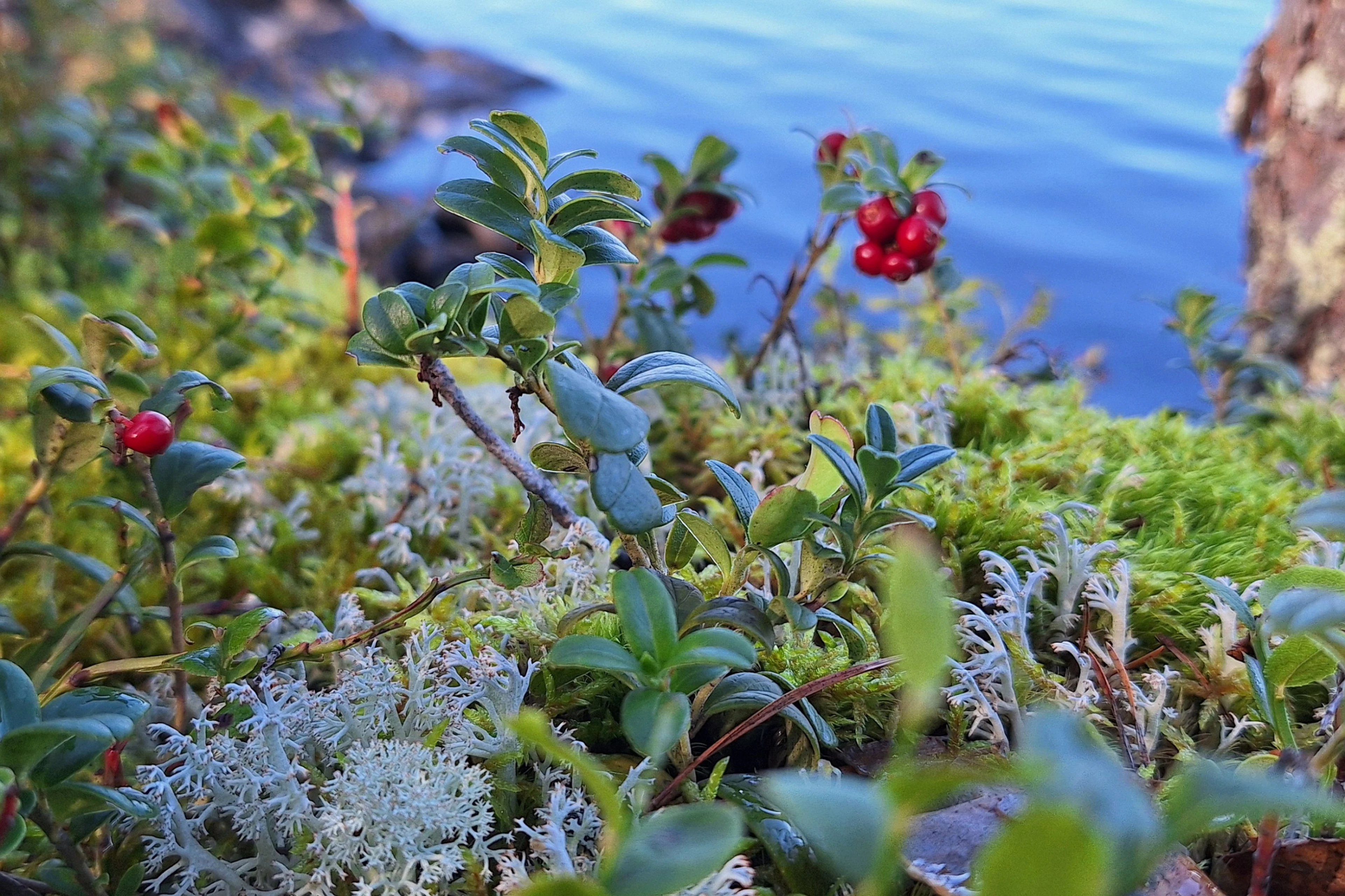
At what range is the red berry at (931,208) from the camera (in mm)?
1161

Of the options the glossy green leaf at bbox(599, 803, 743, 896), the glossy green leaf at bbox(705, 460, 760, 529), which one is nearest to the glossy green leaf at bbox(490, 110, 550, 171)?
the glossy green leaf at bbox(705, 460, 760, 529)

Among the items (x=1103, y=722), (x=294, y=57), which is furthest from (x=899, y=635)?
(x=294, y=57)

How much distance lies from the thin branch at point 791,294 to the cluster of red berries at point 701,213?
0.38ft

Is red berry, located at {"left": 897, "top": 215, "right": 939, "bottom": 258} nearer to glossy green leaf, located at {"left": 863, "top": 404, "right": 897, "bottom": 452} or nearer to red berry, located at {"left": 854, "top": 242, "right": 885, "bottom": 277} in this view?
red berry, located at {"left": 854, "top": 242, "right": 885, "bottom": 277}

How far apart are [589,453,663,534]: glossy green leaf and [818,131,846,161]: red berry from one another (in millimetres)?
854

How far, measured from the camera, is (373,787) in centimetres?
64

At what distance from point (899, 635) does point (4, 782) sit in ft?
1.72

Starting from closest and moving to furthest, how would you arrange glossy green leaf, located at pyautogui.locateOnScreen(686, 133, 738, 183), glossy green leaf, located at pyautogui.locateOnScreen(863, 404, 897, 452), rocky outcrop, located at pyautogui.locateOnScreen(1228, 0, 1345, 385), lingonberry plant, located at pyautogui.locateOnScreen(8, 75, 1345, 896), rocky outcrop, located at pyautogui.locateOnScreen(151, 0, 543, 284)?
lingonberry plant, located at pyautogui.locateOnScreen(8, 75, 1345, 896), glossy green leaf, located at pyautogui.locateOnScreen(863, 404, 897, 452), glossy green leaf, located at pyautogui.locateOnScreen(686, 133, 738, 183), rocky outcrop, located at pyautogui.locateOnScreen(1228, 0, 1345, 385), rocky outcrop, located at pyautogui.locateOnScreen(151, 0, 543, 284)

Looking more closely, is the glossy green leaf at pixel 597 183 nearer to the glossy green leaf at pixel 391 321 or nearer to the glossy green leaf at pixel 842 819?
the glossy green leaf at pixel 391 321

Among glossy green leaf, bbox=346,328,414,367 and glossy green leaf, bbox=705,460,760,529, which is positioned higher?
glossy green leaf, bbox=346,328,414,367

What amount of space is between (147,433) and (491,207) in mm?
331

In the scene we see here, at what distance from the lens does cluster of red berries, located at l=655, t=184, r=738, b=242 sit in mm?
1295

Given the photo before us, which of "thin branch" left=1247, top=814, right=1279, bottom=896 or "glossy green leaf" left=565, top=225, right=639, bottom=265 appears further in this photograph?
"glossy green leaf" left=565, top=225, right=639, bottom=265

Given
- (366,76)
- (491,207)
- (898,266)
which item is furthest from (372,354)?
(366,76)
